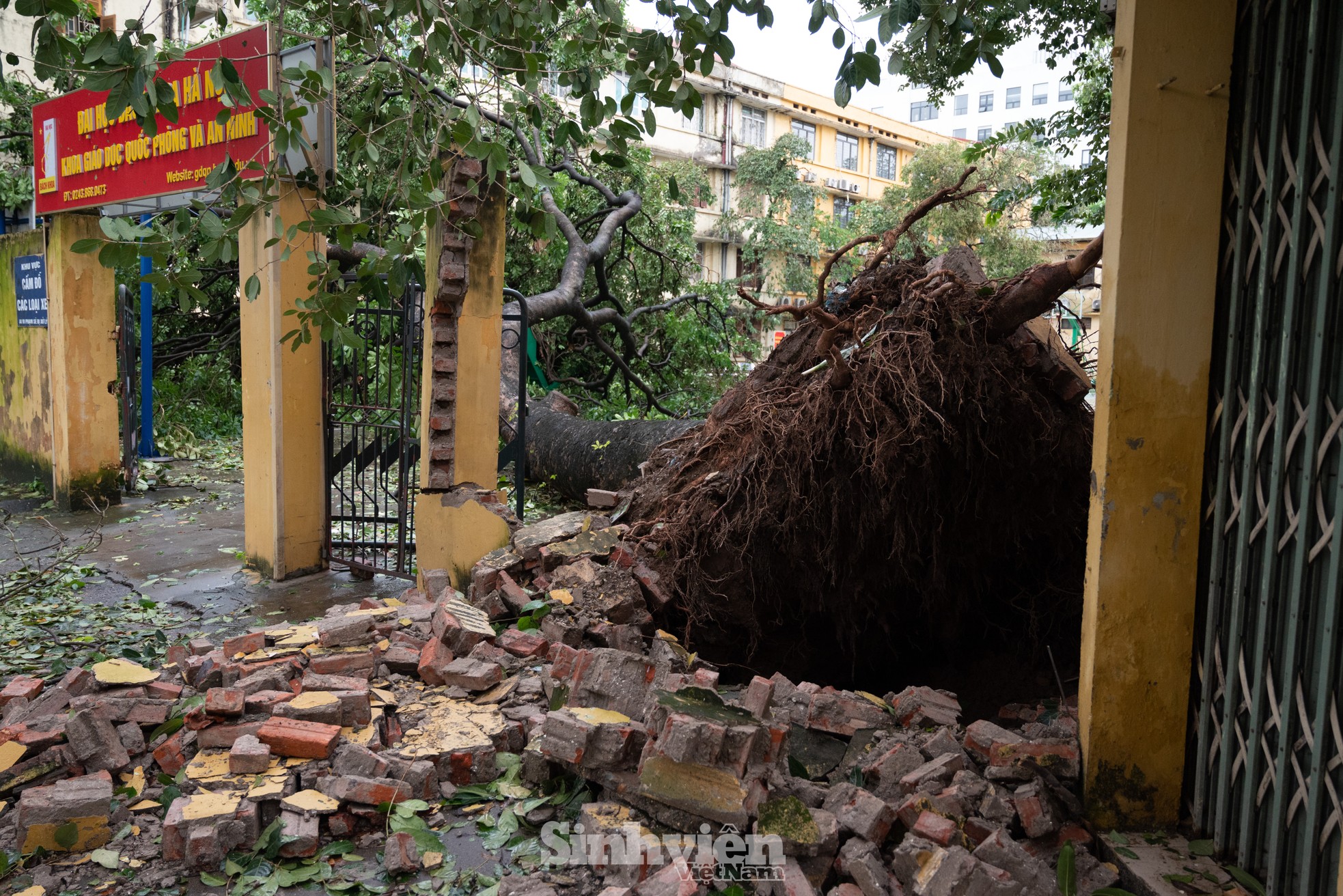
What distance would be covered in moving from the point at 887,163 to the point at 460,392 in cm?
3520

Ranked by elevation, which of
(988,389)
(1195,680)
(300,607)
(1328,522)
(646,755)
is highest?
(988,389)

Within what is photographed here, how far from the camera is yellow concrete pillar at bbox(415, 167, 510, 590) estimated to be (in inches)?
223

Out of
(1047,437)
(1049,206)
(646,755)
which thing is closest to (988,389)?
(1047,437)

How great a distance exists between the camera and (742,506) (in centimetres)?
475

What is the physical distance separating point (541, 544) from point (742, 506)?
50.6 inches

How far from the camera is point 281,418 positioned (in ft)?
21.2

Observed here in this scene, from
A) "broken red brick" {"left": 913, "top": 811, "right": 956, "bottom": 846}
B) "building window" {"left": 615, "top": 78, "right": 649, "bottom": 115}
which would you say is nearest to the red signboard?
"building window" {"left": 615, "top": 78, "right": 649, "bottom": 115}

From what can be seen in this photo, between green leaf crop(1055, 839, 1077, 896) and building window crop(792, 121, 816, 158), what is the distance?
1287 inches

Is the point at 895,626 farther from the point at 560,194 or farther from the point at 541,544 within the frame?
the point at 560,194

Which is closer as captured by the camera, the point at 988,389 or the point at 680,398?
the point at 988,389

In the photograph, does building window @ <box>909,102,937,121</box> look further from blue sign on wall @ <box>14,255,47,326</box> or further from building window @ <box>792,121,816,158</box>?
blue sign on wall @ <box>14,255,47,326</box>

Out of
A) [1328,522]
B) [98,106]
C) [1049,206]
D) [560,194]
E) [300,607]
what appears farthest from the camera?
[560,194]

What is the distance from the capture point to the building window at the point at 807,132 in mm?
33312

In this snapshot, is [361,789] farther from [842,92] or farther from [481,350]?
[481,350]
